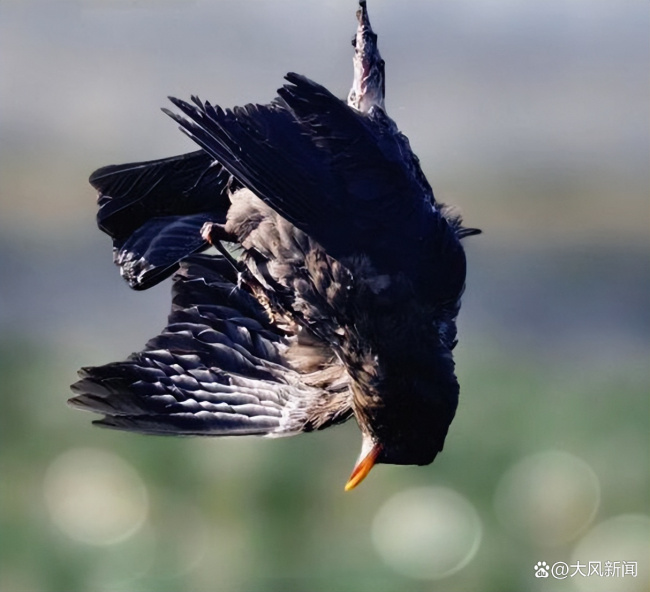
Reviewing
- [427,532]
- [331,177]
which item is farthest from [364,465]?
[427,532]

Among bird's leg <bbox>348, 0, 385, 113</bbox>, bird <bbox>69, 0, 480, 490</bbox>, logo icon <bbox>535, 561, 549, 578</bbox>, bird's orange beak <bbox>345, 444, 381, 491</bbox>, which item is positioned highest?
bird's leg <bbox>348, 0, 385, 113</bbox>

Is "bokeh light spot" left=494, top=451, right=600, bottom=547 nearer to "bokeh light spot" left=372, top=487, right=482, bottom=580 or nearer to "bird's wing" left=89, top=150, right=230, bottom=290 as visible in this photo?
"bokeh light spot" left=372, top=487, right=482, bottom=580

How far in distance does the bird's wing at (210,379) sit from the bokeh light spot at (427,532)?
8.80ft

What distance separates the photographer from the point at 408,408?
128 inches

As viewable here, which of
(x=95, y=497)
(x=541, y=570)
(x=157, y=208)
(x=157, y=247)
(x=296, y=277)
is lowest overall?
(x=541, y=570)

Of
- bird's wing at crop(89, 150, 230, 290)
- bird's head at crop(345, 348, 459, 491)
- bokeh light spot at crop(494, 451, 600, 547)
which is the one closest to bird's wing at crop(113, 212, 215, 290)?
bird's wing at crop(89, 150, 230, 290)

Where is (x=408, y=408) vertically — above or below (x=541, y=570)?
above

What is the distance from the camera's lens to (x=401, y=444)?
129 inches

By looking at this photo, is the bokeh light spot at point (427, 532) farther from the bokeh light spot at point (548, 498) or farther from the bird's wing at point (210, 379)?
the bird's wing at point (210, 379)

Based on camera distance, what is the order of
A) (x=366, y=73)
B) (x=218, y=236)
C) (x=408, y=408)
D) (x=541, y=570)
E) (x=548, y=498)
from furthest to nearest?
(x=548, y=498), (x=541, y=570), (x=218, y=236), (x=366, y=73), (x=408, y=408)

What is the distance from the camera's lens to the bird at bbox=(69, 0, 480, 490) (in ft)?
10.7

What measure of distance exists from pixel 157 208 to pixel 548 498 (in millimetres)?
3159

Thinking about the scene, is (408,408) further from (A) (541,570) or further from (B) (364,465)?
(A) (541,570)

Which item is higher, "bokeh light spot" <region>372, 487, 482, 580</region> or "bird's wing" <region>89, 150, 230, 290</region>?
"bird's wing" <region>89, 150, 230, 290</region>
